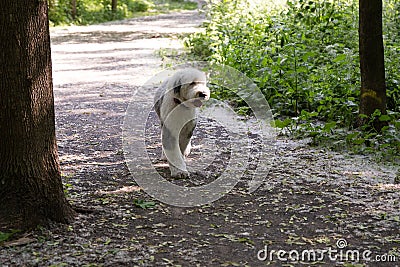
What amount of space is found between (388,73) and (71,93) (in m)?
6.68

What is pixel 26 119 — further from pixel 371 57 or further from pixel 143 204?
pixel 371 57

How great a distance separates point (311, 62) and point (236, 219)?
5.92m

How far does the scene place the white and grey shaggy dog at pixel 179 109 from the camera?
244 inches

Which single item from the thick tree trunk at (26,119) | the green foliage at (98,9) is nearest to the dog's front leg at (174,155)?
the thick tree trunk at (26,119)

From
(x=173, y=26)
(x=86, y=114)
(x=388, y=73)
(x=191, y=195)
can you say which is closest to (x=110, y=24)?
(x=173, y=26)

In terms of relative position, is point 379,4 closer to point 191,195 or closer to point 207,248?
point 191,195

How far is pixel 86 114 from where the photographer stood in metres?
10.5

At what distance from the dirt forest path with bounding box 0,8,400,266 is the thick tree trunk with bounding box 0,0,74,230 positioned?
266 mm

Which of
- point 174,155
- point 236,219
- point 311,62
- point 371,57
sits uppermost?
point 371,57

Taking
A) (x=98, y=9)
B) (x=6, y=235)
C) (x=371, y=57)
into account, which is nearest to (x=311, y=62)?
(x=371, y=57)

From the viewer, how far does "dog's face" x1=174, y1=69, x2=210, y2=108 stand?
6.15m

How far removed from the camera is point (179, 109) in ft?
21.2

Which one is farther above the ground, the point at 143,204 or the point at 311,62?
the point at 311,62

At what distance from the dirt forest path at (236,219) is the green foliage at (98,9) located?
22.3 meters
